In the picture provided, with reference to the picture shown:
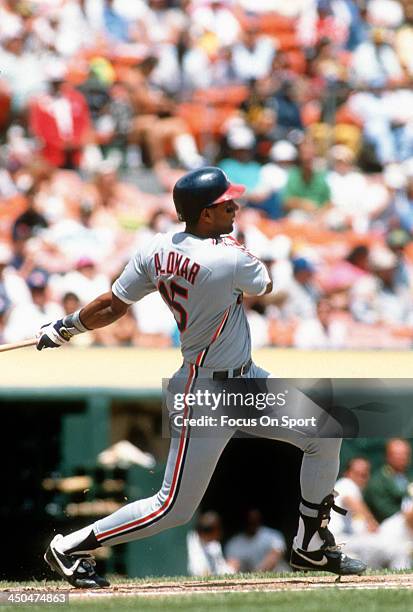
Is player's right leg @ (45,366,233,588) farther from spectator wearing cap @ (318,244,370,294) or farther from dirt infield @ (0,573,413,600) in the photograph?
spectator wearing cap @ (318,244,370,294)

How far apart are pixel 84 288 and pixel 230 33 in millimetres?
4581

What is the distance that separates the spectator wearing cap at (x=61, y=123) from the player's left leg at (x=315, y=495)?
687cm

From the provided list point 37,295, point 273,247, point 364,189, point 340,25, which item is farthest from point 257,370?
point 340,25

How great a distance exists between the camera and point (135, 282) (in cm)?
545

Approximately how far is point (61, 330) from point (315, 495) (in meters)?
1.31

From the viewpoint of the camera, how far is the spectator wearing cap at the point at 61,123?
1204 centimetres

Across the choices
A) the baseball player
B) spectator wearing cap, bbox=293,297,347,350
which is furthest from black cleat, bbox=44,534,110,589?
spectator wearing cap, bbox=293,297,347,350

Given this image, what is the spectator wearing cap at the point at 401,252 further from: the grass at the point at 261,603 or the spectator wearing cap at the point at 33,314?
the grass at the point at 261,603

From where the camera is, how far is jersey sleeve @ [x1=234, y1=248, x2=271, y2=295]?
17.3ft

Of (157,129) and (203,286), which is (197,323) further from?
(157,129)

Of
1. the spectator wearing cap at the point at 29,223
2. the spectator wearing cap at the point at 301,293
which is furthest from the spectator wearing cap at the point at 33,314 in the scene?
the spectator wearing cap at the point at 301,293

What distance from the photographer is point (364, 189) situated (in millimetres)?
12531

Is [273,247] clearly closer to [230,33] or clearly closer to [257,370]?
[230,33]

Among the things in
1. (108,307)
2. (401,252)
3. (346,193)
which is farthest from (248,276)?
(346,193)
